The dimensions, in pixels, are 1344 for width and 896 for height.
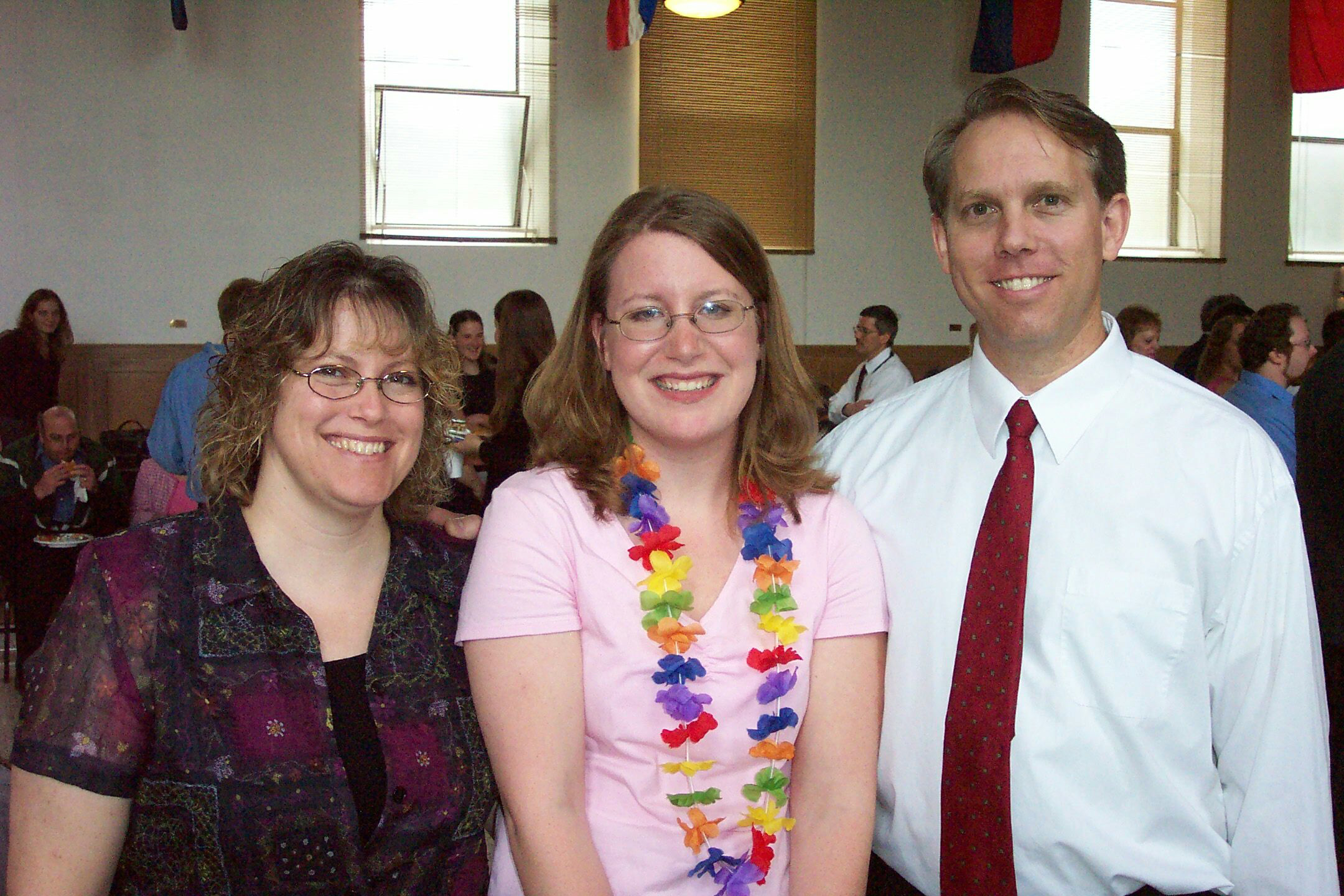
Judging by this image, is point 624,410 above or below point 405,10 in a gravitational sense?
below

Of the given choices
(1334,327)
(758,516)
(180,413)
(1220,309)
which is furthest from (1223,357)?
(180,413)

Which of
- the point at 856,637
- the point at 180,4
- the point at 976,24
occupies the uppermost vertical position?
the point at 976,24

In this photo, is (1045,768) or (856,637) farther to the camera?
(856,637)

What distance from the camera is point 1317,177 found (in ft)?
33.3

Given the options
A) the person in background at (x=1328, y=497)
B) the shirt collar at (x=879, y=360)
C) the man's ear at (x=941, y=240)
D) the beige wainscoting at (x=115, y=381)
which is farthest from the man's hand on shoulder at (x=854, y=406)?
the man's ear at (x=941, y=240)

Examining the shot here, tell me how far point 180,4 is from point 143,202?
1.44m

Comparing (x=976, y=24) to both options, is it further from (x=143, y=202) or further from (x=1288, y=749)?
(x=1288, y=749)

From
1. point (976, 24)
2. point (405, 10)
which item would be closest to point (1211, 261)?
point (976, 24)

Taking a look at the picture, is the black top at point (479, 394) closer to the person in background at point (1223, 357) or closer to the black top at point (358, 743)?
the person in background at point (1223, 357)

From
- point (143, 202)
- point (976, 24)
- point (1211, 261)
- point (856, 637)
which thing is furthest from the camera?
point (1211, 261)

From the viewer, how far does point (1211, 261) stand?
9945 millimetres

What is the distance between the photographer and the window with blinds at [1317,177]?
1012 cm

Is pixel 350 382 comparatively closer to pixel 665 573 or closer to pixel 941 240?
pixel 665 573

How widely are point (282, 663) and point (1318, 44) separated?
9054 millimetres
